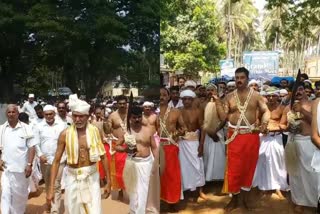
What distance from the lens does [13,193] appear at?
4078 mm

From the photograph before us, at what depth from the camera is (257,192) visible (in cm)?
568

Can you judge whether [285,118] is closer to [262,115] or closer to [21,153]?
[262,115]

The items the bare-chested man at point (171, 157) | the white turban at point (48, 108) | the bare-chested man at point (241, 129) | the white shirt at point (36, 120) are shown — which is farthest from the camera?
the bare-chested man at point (241, 129)

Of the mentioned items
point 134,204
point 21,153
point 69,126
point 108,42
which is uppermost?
point 108,42

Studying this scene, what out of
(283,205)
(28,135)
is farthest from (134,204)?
(283,205)

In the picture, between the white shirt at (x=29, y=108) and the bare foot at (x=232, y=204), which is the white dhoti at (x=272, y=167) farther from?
the white shirt at (x=29, y=108)

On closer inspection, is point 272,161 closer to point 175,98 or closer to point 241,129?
point 241,129

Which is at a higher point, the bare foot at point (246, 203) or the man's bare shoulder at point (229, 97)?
the man's bare shoulder at point (229, 97)

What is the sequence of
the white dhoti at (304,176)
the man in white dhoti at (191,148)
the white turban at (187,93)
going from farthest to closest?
the man in white dhoti at (191,148) < the white turban at (187,93) < the white dhoti at (304,176)

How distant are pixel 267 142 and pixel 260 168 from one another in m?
0.32

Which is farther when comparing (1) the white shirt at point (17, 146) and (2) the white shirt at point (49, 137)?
(1) the white shirt at point (17, 146)

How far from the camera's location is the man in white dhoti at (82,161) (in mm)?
3502

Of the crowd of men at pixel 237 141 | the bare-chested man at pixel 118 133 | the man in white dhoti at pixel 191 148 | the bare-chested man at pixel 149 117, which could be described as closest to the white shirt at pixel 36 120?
the bare-chested man at pixel 118 133

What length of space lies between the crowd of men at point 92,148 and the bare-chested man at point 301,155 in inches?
66.7
